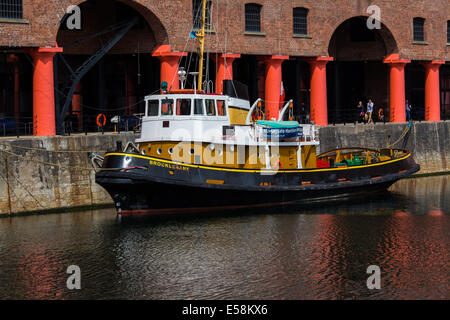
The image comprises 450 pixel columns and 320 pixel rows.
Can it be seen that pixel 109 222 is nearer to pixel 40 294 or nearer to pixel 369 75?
pixel 40 294

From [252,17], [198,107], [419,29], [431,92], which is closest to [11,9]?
[198,107]

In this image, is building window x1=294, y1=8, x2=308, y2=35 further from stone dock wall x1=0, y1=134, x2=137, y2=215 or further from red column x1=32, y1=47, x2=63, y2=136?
red column x1=32, y1=47, x2=63, y2=136

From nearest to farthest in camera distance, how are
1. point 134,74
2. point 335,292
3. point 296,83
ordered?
point 335,292, point 134,74, point 296,83

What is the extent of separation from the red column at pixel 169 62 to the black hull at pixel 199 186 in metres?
8.02

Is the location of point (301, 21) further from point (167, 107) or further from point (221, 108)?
point (167, 107)

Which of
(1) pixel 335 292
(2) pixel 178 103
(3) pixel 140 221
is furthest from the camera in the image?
(2) pixel 178 103

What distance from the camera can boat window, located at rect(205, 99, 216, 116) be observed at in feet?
94.7

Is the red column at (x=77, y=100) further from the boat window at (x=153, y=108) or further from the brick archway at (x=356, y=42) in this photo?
the brick archway at (x=356, y=42)

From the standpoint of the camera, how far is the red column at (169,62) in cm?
3494

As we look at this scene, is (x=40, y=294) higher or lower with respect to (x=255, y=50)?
lower

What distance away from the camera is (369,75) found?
165ft

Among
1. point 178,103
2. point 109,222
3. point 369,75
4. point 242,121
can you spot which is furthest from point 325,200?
point 369,75

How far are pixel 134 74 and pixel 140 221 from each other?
16455 mm
